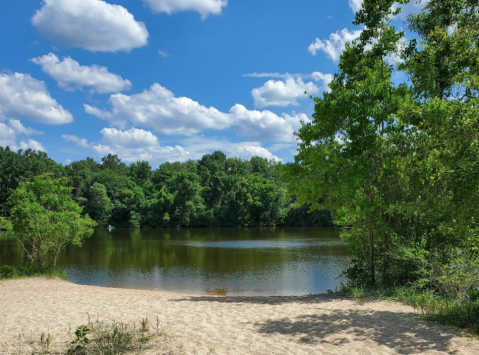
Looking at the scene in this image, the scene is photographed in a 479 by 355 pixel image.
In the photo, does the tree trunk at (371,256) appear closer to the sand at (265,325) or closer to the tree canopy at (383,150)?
the tree canopy at (383,150)

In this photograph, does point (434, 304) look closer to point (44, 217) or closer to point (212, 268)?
point (44, 217)

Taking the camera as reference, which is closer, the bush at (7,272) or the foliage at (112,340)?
the foliage at (112,340)

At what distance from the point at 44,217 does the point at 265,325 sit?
46.9 feet

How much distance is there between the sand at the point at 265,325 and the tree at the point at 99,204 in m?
63.9

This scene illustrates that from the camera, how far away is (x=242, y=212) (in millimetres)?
73312

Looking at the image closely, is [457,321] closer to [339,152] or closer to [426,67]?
[339,152]

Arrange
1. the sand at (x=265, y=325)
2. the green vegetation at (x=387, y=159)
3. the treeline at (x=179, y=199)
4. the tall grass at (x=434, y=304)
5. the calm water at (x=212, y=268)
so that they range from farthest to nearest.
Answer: the treeline at (x=179, y=199) < the calm water at (x=212, y=268) < the green vegetation at (x=387, y=159) < the tall grass at (x=434, y=304) < the sand at (x=265, y=325)

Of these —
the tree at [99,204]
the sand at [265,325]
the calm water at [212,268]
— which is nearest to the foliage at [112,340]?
the sand at [265,325]

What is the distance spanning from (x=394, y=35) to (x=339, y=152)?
4630mm

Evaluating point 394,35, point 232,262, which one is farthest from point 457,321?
point 232,262

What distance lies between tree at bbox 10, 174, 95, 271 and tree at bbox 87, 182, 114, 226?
5471cm

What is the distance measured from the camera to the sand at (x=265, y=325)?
632cm

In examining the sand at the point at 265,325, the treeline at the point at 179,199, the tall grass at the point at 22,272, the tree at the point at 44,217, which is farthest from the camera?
the treeline at the point at 179,199

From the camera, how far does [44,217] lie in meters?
17.8
